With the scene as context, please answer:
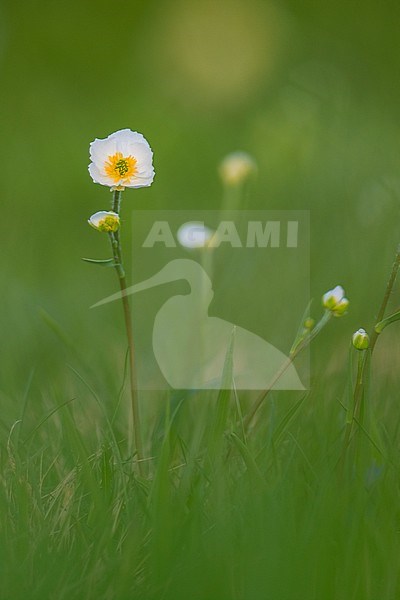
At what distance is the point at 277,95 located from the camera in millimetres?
2178

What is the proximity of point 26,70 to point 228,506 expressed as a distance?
1.86 m

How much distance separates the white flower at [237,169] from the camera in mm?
1671

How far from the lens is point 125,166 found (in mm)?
875

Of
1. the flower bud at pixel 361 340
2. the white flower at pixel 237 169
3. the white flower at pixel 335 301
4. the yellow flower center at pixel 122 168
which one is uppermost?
the white flower at pixel 237 169

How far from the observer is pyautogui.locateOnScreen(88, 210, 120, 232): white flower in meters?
0.85

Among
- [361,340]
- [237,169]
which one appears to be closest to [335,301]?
[361,340]

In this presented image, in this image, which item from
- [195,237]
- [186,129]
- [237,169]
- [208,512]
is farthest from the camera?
[186,129]

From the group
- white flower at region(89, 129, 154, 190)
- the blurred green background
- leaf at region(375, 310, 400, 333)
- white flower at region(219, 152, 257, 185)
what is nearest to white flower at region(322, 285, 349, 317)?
leaf at region(375, 310, 400, 333)

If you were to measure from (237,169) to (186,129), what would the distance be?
466mm

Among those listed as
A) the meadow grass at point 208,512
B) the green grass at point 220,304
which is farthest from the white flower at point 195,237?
the meadow grass at point 208,512

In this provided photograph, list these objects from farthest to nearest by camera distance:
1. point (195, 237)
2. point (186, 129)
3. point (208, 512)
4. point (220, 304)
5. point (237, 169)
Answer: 1. point (186, 129)
2. point (237, 169)
3. point (220, 304)
4. point (195, 237)
5. point (208, 512)

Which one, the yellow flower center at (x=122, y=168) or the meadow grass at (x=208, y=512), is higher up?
the yellow flower center at (x=122, y=168)

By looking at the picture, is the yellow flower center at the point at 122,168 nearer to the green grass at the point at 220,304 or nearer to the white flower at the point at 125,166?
the white flower at the point at 125,166

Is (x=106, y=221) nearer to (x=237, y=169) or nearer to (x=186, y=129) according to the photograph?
(x=237, y=169)
